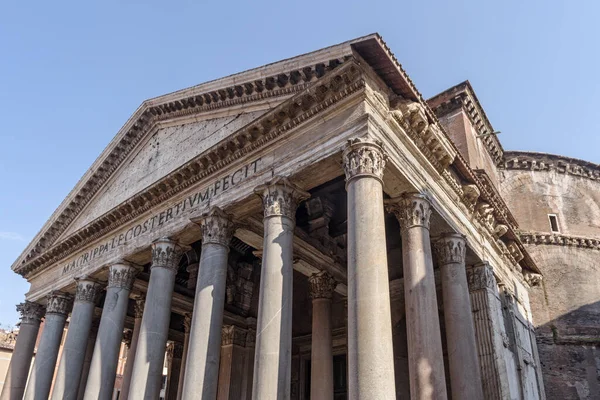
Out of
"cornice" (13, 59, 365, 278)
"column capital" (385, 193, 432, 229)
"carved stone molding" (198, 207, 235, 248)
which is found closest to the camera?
"cornice" (13, 59, 365, 278)

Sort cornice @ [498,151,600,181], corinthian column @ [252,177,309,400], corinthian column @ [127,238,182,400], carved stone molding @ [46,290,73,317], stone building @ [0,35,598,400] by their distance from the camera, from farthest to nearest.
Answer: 1. cornice @ [498,151,600,181]
2. carved stone molding @ [46,290,73,317]
3. corinthian column @ [127,238,182,400]
4. stone building @ [0,35,598,400]
5. corinthian column @ [252,177,309,400]

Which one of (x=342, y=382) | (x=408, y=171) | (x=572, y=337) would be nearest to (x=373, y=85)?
(x=408, y=171)

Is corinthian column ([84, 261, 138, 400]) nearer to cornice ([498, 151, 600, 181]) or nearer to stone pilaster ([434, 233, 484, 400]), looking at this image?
stone pilaster ([434, 233, 484, 400])

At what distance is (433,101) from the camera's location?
15.2 m

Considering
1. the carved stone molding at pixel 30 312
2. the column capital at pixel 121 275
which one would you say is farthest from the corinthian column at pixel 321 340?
the carved stone molding at pixel 30 312

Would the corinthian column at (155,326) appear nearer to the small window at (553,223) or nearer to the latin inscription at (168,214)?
the latin inscription at (168,214)

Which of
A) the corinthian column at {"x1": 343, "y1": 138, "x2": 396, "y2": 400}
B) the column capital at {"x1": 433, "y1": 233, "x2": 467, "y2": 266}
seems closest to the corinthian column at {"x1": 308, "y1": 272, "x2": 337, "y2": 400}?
the column capital at {"x1": 433, "y1": 233, "x2": 467, "y2": 266}

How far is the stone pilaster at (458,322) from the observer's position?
8.93 meters

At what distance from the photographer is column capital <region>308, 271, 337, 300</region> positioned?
478 inches

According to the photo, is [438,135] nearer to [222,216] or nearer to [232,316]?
[222,216]

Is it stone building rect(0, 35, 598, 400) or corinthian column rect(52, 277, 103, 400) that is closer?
stone building rect(0, 35, 598, 400)

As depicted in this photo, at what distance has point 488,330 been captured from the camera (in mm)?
10328

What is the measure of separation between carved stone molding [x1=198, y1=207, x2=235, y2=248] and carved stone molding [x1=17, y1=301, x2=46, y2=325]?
9768 millimetres

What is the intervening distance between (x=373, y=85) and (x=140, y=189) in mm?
7365
